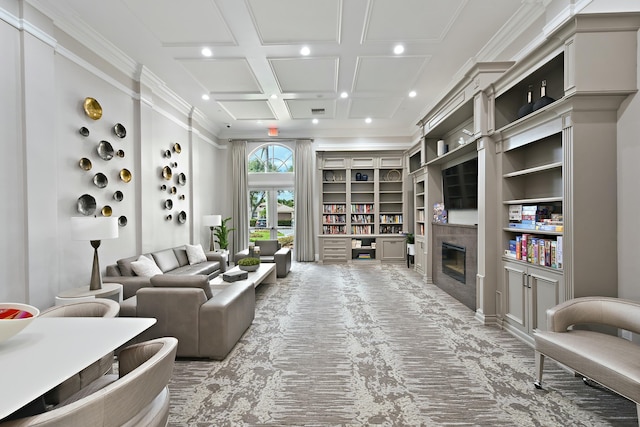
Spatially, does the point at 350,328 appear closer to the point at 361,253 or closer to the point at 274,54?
the point at 274,54

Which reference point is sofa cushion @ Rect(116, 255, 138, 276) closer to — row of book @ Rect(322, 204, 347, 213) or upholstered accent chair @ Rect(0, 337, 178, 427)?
upholstered accent chair @ Rect(0, 337, 178, 427)

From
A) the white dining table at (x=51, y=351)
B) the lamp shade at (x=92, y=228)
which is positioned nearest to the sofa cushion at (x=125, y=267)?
the lamp shade at (x=92, y=228)

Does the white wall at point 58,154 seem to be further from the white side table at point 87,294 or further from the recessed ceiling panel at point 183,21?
the recessed ceiling panel at point 183,21

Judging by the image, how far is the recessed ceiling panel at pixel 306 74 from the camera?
4.43 metres

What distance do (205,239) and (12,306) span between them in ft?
19.6

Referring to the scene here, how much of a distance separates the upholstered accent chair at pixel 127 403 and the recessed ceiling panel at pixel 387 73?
4488 mm

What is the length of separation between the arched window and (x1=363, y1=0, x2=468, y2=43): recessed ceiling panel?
496cm

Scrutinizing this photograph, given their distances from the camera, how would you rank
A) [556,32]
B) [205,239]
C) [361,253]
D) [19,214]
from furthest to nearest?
[361,253]
[205,239]
[19,214]
[556,32]

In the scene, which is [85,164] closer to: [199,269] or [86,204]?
[86,204]

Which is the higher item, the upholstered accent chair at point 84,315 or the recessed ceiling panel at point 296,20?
the recessed ceiling panel at point 296,20

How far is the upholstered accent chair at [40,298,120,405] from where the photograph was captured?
1.88 m

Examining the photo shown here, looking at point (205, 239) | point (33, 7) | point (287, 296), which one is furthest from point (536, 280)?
point (205, 239)

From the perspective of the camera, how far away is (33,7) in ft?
9.88

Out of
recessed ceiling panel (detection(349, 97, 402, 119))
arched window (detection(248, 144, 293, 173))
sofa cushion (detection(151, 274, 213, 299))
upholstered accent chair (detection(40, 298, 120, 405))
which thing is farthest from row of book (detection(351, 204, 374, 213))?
upholstered accent chair (detection(40, 298, 120, 405))
